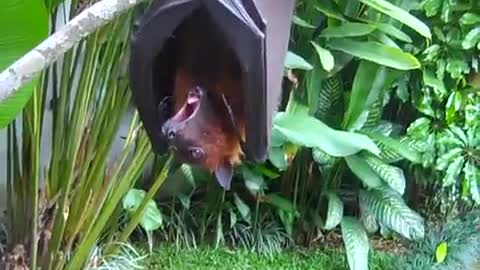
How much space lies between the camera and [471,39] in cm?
217

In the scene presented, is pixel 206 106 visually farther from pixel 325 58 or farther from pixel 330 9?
pixel 330 9

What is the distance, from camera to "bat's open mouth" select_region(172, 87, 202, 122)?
1.50ft

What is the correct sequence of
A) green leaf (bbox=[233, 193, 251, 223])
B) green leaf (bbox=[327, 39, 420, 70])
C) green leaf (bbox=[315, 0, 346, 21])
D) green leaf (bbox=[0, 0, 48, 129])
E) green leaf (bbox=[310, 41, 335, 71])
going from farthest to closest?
green leaf (bbox=[233, 193, 251, 223])
green leaf (bbox=[315, 0, 346, 21])
green leaf (bbox=[310, 41, 335, 71])
green leaf (bbox=[327, 39, 420, 70])
green leaf (bbox=[0, 0, 48, 129])

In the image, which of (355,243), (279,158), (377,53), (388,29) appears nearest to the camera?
(377,53)

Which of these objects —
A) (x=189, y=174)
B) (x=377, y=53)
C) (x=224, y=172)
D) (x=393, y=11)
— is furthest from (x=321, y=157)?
(x=224, y=172)

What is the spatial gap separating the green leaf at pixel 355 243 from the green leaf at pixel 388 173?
149 millimetres

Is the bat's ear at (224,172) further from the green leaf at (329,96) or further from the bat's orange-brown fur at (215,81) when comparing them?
the green leaf at (329,96)

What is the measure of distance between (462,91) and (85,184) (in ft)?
3.65

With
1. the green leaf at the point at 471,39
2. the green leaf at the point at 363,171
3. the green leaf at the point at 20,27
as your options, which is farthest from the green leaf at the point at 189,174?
the green leaf at the point at 20,27

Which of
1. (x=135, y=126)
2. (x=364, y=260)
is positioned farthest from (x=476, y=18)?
(x=135, y=126)

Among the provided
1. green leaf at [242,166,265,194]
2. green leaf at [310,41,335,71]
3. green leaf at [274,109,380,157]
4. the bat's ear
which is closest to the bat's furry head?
the bat's ear

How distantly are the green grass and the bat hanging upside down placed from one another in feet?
5.35

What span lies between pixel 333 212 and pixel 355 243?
11 cm

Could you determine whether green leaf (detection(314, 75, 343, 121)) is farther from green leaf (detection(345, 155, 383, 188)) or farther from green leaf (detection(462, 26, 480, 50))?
green leaf (detection(462, 26, 480, 50))
